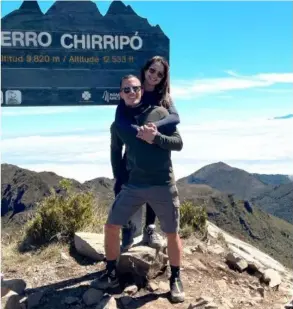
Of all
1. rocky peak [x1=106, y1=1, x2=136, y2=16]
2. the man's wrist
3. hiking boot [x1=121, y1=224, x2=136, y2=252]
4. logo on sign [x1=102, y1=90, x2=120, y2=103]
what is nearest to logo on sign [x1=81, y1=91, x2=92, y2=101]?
logo on sign [x1=102, y1=90, x2=120, y2=103]

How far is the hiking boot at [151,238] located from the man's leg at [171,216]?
93 cm

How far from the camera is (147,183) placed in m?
5.76

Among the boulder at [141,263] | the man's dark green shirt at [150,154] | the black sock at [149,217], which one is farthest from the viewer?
the black sock at [149,217]

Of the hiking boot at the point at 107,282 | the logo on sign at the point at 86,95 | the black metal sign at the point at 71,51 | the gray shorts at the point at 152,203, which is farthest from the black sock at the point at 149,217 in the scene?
the logo on sign at the point at 86,95

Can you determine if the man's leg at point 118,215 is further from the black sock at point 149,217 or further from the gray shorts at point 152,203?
the black sock at point 149,217

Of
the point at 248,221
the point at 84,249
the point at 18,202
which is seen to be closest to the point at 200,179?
the point at 248,221

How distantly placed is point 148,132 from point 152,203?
77cm

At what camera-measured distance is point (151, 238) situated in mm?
7070

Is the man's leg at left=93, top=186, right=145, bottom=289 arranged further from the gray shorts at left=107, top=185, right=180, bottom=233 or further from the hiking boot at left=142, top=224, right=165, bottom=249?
the hiking boot at left=142, top=224, right=165, bottom=249

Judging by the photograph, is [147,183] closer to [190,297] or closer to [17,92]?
[190,297]

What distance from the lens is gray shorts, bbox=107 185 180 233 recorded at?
5.78 metres

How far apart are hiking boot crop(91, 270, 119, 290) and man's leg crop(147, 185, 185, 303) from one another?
641 millimetres

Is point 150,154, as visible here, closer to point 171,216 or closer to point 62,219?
point 171,216

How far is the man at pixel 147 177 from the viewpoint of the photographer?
5.72m
